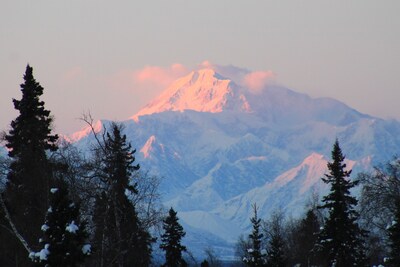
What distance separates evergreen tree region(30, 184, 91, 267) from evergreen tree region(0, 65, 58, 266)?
12.3 m

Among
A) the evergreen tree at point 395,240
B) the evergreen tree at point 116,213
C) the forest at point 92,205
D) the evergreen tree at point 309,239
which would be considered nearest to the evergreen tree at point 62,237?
the forest at point 92,205

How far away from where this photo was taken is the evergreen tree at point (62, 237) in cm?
2875

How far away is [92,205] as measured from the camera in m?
47.6

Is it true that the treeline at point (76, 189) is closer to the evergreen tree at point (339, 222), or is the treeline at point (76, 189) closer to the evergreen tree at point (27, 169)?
the evergreen tree at point (27, 169)

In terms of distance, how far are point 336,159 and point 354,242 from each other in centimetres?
569

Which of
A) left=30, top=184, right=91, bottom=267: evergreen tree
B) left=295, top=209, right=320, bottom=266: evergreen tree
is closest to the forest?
left=30, top=184, right=91, bottom=267: evergreen tree

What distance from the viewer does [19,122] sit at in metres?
46.3

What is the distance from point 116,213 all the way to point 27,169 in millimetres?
11793

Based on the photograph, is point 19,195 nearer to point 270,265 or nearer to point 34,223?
point 34,223

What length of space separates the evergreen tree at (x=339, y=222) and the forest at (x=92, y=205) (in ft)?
0.21

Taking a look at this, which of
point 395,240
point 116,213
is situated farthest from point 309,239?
point 116,213

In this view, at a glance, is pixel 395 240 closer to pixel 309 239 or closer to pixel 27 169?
pixel 27 169

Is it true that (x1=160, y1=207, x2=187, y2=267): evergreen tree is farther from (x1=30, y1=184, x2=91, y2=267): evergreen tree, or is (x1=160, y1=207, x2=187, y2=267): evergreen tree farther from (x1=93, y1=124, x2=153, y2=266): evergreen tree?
(x1=30, y1=184, x2=91, y2=267): evergreen tree

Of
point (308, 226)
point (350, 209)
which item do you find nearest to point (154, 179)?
point (350, 209)
